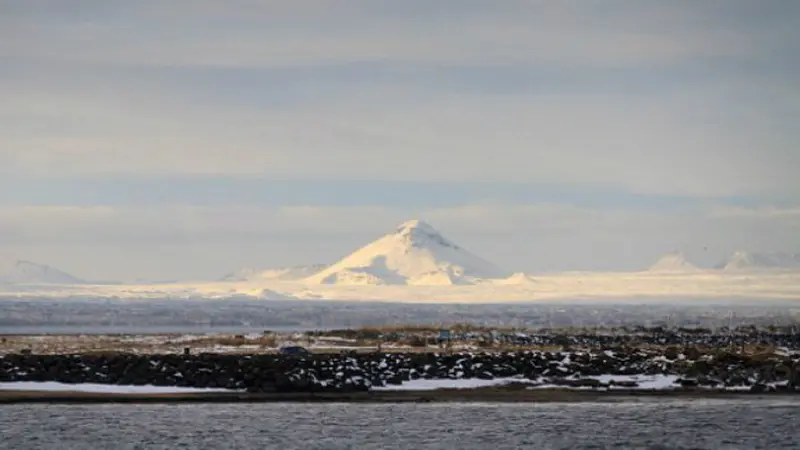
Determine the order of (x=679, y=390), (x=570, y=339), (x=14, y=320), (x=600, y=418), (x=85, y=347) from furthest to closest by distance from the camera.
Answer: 1. (x=14, y=320)
2. (x=570, y=339)
3. (x=85, y=347)
4. (x=679, y=390)
5. (x=600, y=418)

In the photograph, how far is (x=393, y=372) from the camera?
54812 mm

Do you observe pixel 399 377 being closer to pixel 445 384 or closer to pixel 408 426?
pixel 445 384

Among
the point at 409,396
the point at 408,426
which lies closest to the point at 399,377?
the point at 409,396

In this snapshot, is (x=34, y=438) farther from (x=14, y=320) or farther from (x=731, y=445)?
(x=14, y=320)

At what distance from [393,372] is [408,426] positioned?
12889 mm

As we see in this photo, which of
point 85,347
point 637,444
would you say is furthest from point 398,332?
point 637,444

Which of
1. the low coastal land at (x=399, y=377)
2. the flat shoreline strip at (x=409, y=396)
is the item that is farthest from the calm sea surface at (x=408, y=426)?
the low coastal land at (x=399, y=377)

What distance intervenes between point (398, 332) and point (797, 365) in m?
42.9

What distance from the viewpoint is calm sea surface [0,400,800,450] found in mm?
38000

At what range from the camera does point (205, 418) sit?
4397 centimetres

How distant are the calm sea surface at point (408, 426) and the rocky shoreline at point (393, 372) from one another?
4.26 meters

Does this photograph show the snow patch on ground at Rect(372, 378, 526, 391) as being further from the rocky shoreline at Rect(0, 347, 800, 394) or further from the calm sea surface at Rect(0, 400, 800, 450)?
the calm sea surface at Rect(0, 400, 800, 450)

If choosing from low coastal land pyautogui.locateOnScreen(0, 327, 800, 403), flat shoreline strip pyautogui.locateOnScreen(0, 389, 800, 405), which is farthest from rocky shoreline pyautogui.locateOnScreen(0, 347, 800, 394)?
flat shoreline strip pyautogui.locateOnScreen(0, 389, 800, 405)

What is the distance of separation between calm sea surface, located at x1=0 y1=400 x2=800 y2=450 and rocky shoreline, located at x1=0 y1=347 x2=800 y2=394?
14.0 feet
